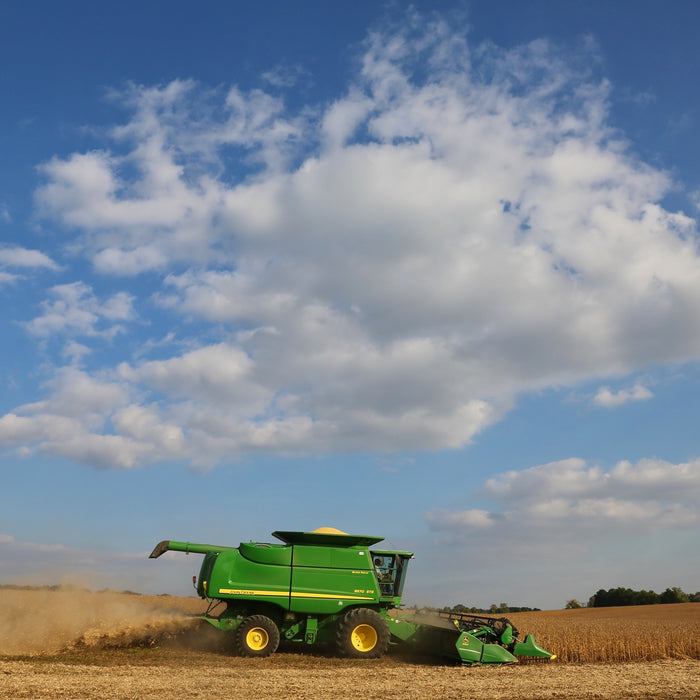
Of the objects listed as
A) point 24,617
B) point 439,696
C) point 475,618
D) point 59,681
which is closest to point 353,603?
point 475,618

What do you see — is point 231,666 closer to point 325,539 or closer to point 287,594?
point 287,594

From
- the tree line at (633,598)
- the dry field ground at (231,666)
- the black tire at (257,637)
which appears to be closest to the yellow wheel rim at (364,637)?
the dry field ground at (231,666)

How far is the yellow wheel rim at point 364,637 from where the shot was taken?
1598cm

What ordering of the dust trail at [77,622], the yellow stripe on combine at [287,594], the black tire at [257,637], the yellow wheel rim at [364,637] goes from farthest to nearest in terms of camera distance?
the yellow stripe on combine at [287,594]
the yellow wheel rim at [364,637]
the dust trail at [77,622]
the black tire at [257,637]

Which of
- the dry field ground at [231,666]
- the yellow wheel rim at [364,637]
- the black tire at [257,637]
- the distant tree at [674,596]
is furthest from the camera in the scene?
the distant tree at [674,596]

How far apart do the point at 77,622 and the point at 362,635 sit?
750 centimetres

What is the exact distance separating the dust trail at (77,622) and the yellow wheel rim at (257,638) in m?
2.49

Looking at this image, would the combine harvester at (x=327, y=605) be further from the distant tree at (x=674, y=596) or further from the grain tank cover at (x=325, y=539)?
the distant tree at (x=674, y=596)

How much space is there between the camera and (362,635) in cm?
1612

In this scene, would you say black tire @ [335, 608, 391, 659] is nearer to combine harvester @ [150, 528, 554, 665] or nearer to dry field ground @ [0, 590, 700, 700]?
combine harvester @ [150, 528, 554, 665]

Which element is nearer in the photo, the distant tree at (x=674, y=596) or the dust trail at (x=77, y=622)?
the dust trail at (x=77, y=622)

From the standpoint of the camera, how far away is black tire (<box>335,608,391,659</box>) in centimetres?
1580

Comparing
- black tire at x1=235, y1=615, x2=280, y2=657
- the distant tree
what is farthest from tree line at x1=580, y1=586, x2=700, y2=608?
black tire at x1=235, y1=615, x2=280, y2=657

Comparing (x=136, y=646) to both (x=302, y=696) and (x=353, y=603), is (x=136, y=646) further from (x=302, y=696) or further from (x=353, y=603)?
(x=302, y=696)
